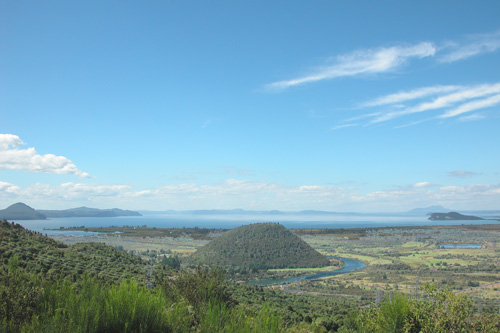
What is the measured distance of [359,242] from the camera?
11744 centimetres

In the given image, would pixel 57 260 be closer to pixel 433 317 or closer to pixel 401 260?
pixel 433 317

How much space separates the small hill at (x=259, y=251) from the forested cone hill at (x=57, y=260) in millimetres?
36680

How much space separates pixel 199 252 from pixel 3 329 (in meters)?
76.1

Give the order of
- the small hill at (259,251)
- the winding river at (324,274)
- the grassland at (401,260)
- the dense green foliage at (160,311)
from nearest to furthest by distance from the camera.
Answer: the dense green foliage at (160,311) → the grassland at (401,260) → the winding river at (324,274) → the small hill at (259,251)

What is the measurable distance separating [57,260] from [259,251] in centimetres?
5511

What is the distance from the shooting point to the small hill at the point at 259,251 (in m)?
74.1

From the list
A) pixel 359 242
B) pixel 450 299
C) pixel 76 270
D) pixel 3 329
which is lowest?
pixel 359 242

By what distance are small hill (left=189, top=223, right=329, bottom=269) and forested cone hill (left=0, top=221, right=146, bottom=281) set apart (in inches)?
1444

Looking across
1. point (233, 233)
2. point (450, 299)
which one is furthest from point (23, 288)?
point (233, 233)

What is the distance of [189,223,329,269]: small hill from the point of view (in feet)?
243

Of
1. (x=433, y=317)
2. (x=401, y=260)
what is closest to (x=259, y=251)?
(x=401, y=260)

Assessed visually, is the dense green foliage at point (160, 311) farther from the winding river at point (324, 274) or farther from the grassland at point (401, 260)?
the winding river at point (324, 274)

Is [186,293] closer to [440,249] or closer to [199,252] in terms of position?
[199,252]

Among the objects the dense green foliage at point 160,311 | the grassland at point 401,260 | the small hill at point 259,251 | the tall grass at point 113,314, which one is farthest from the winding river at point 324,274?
the tall grass at point 113,314
